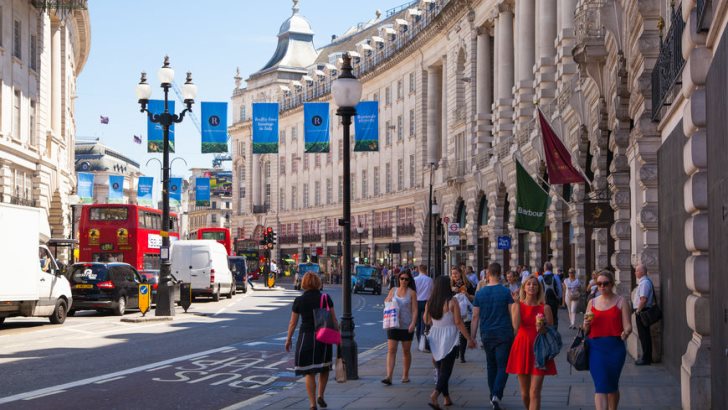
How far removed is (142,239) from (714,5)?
38.3 m

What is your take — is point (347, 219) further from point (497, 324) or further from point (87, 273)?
Answer: point (87, 273)

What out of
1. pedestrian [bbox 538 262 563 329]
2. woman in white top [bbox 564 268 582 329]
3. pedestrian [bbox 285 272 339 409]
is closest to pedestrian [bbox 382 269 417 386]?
pedestrian [bbox 285 272 339 409]

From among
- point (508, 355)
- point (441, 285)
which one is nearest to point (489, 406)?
point (508, 355)

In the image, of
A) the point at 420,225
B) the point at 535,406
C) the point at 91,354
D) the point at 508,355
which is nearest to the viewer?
the point at 535,406

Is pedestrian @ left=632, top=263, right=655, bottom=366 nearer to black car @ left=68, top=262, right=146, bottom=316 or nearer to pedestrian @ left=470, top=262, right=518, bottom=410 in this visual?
pedestrian @ left=470, top=262, right=518, bottom=410

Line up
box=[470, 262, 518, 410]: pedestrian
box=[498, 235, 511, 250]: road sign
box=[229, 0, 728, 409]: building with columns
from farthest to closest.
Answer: box=[498, 235, 511, 250]: road sign, box=[470, 262, 518, 410]: pedestrian, box=[229, 0, 728, 409]: building with columns

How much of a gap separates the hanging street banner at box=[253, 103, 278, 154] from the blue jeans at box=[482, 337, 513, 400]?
32.4 m

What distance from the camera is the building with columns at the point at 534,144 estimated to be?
1151 centimetres

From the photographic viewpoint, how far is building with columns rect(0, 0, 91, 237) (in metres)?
44.5

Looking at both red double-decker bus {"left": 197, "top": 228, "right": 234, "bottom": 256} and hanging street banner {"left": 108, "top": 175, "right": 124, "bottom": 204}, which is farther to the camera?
hanging street banner {"left": 108, "top": 175, "right": 124, "bottom": 204}

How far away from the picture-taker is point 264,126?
45.2 metres

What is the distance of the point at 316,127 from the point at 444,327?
31.7m

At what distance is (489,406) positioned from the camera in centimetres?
1309

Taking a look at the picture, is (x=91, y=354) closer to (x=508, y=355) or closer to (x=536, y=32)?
(x=508, y=355)
